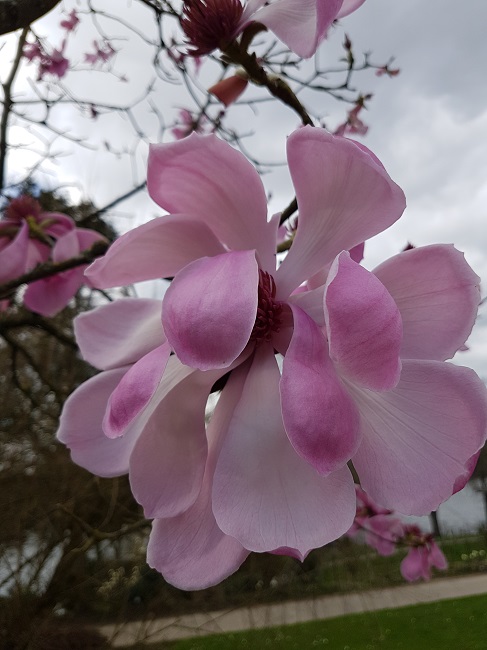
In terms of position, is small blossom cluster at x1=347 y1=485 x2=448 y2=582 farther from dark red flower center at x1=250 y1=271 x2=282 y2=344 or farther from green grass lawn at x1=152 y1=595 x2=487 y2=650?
green grass lawn at x1=152 y1=595 x2=487 y2=650

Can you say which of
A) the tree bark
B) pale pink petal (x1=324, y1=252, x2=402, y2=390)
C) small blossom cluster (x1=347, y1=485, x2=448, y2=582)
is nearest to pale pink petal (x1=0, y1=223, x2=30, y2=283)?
the tree bark

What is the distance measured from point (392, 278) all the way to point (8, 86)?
1026 mm

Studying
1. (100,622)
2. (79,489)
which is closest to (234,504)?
(79,489)

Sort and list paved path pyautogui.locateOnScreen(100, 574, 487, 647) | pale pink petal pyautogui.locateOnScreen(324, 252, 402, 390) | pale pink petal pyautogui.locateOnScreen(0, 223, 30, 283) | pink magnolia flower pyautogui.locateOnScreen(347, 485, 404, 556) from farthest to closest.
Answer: paved path pyautogui.locateOnScreen(100, 574, 487, 647) < pink magnolia flower pyautogui.locateOnScreen(347, 485, 404, 556) < pale pink petal pyautogui.locateOnScreen(0, 223, 30, 283) < pale pink petal pyautogui.locateOnScreen(324, 252, 402, 390)

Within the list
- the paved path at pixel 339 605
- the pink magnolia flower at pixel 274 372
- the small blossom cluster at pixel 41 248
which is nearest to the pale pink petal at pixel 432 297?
the pink magnolia flower at pixel 274 372

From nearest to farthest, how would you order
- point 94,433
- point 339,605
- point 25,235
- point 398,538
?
point 94,433, point 25,235, point 398,538, point 339,605

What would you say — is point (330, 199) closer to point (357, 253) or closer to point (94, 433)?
point (357, 253)

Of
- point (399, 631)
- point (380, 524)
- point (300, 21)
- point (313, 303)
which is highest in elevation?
point (300, 21)

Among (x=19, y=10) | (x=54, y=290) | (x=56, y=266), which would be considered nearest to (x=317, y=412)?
(x=19, y=10)

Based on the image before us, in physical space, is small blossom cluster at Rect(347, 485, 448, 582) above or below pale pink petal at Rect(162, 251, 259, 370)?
below

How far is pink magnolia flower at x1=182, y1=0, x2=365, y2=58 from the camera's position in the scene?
277 millimetres

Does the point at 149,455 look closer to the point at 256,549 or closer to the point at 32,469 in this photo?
the point at 256,549

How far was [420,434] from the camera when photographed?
268 mm

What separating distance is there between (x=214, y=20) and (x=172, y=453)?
265 millimetres
